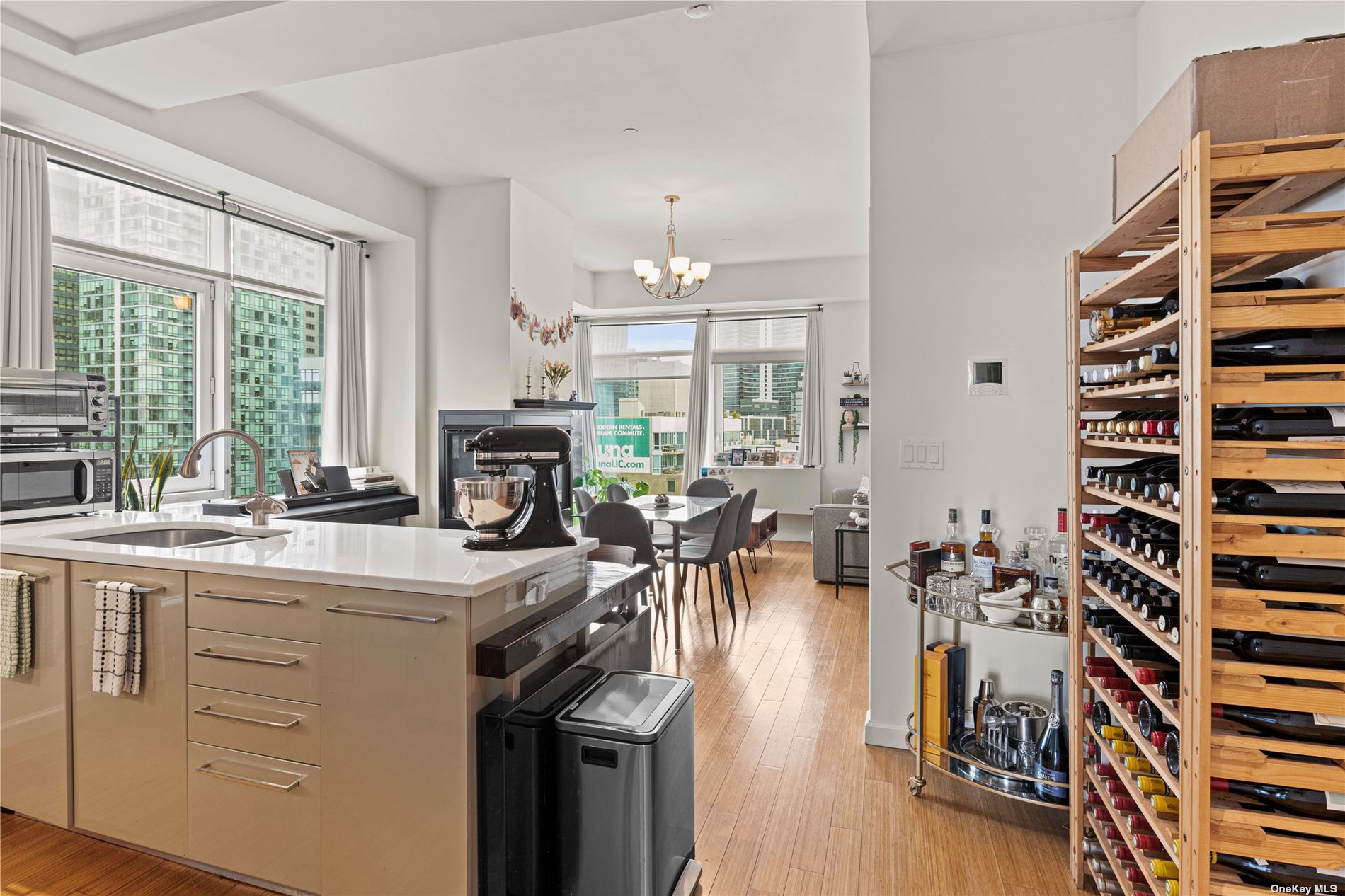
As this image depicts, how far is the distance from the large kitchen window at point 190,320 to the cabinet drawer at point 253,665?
74.2 inches

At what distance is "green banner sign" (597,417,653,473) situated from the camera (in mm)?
9109

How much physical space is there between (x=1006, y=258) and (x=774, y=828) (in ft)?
7.42

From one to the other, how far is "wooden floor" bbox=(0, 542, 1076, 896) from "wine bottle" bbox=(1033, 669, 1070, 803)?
15 centimetres

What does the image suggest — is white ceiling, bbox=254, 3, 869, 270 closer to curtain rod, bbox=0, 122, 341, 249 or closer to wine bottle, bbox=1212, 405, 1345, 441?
curtain rod, bbox=0, 122, 341, 249

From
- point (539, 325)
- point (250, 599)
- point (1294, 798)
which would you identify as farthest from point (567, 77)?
point (1294, 798)

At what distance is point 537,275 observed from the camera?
5.64m

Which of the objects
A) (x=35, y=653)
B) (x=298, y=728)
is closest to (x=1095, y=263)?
(x=298, y=728)

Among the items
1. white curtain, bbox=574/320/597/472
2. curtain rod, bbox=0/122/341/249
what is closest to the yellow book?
curtain rod, bbox=0/122/341/249

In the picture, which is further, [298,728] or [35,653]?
[35,653]

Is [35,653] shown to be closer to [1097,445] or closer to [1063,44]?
[1097,445]

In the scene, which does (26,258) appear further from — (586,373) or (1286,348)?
(586,373)

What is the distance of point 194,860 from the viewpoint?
76.8 inches

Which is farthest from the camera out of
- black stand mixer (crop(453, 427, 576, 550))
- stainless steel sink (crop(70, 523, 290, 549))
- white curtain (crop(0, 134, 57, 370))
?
white curtain (crop(0, 134, 57, 370))

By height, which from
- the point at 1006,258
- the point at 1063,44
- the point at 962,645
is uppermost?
the point at 1063,44
